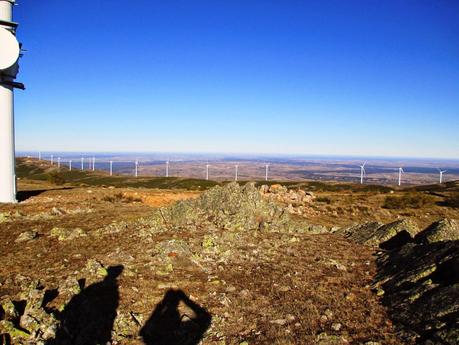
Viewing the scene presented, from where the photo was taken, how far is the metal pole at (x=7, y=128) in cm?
2720

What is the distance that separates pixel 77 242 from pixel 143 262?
4713 mm

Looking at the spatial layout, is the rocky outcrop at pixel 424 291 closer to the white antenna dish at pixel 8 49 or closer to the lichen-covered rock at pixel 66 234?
the lichen-covered rock at pixel 66 234

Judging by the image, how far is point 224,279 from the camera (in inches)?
496

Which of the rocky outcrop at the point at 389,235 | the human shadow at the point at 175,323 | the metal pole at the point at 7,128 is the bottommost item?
the human shadow at the point at 175,323

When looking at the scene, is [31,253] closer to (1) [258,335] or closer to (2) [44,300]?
(2) [44,300]

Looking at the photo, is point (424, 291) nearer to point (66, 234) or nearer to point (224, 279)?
point (224, 279)

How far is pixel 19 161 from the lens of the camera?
139 metres

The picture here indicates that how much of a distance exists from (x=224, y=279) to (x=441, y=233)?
→ 9752 mm

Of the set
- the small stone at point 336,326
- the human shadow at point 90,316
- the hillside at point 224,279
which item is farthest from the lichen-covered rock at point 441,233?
the human shadow at point 90,316

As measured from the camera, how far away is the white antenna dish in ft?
88.1

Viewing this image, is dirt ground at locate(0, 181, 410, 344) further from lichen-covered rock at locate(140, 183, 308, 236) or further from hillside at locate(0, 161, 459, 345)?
lichen-covered rock at locate(140, 183, 308, 236)

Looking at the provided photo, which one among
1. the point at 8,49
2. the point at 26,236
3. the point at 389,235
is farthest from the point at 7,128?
the point at 389,235

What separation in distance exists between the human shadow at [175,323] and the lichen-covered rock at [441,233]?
10.6 meters

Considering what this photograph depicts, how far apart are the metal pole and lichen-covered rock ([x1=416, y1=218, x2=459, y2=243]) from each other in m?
28.4
